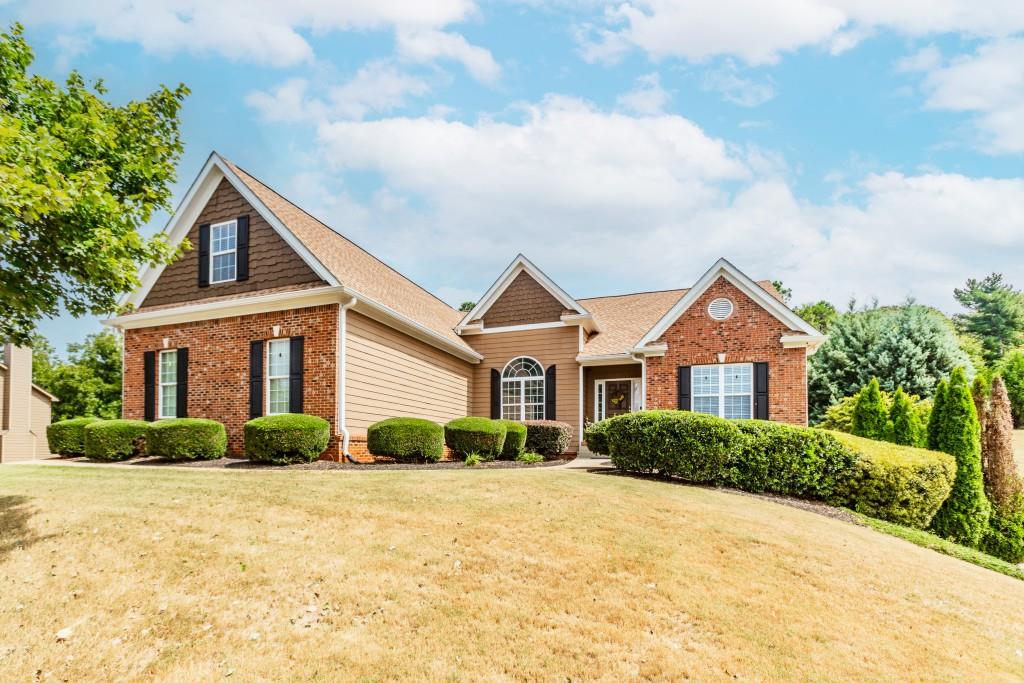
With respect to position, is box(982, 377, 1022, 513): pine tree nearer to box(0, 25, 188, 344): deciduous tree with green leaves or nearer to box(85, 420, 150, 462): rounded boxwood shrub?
box(0, 25, 188, 344): deciduous tree with green leaves

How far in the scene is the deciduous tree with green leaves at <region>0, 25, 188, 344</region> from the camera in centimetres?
638

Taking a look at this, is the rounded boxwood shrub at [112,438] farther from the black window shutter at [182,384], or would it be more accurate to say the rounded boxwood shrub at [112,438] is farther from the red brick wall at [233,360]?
the red brick wall at [233,360]

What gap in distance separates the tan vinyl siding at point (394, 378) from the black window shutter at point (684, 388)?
6.81 meters

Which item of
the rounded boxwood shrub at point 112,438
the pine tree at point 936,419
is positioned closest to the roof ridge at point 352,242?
the rounded boxwood shrub at point 112,438

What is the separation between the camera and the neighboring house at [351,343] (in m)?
13.5

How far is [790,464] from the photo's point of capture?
10.6 meters

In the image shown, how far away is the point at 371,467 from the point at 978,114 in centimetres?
1393

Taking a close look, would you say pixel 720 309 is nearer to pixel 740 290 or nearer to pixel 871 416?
pixel 740 290

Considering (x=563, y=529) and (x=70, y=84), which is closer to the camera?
(x=563, y=529)

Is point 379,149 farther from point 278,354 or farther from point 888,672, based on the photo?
point 888,672

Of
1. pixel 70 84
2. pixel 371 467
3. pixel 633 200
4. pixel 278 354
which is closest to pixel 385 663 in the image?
pixel 371 467

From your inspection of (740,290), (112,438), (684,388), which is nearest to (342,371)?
(112,438)

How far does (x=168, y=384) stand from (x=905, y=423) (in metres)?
19.1

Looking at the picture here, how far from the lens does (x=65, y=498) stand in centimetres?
841
